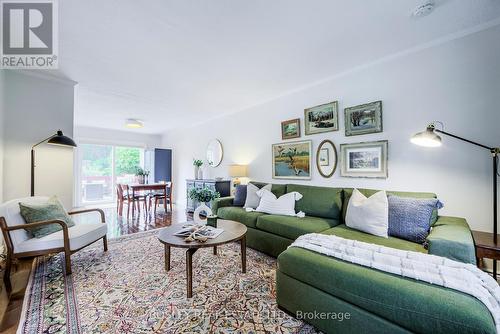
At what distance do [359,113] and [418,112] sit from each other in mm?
635

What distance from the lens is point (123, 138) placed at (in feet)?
22.7

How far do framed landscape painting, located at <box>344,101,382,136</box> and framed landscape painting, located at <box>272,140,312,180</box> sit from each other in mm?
673

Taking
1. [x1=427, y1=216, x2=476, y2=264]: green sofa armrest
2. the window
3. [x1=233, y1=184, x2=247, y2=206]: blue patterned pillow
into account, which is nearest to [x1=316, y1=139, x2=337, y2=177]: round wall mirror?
[x1=233, y1=184, x2=247, y2=206]: blue patterned pillow

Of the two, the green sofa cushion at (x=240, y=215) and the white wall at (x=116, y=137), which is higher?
the white wall at (x=116, y=137)

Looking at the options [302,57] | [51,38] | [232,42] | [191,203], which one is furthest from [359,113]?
[191,203]

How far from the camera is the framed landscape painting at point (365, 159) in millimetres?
2602

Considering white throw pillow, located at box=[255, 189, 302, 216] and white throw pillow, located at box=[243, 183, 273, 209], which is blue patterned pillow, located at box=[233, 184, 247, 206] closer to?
white throw pillow, located at box=[243, 183, 273, 209]

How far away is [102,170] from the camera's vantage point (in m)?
6.71

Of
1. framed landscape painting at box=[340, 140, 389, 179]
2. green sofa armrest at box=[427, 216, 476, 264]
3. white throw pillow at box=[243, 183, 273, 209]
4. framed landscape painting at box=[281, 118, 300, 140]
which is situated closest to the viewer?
green sofa armrest at box=[427, 216, 476, 264]

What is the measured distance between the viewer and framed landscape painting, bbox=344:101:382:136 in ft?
Answer: 8.64

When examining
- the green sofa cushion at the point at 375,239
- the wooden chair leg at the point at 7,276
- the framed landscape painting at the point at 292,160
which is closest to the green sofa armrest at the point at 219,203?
the framed landscape painting at the point at 292,160

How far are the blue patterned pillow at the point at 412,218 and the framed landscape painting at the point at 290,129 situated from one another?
6.16ft

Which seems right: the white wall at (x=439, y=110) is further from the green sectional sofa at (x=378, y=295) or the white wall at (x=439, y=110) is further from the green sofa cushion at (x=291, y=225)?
the green sofa cushion at (x=291, y=225)

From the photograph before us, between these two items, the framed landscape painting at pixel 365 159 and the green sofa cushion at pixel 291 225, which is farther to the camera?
the framed landscape painting at pixel 365 159
